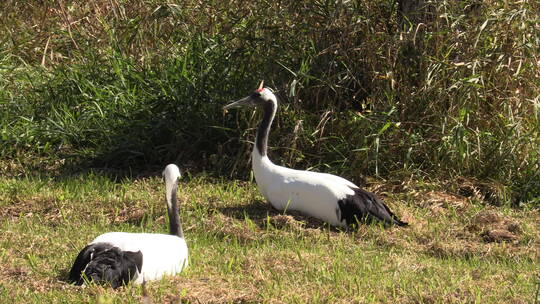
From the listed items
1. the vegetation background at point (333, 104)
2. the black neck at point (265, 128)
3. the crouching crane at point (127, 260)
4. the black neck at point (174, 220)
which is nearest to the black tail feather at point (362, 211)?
the vegetation background at point (333, 104)

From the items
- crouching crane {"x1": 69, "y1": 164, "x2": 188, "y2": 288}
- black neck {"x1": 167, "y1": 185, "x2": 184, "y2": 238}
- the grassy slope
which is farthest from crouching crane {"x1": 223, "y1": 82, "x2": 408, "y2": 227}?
crouching crane {"x1": 69, "y1": 164, "x2": 188, "y2": 288}

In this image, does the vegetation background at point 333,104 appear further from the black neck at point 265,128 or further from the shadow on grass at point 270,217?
the shadow on grass at point 270,217

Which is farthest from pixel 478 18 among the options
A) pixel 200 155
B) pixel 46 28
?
pixel 46 28

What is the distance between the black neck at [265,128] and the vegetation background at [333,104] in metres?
0.51

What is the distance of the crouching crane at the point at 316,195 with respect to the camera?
284 inches

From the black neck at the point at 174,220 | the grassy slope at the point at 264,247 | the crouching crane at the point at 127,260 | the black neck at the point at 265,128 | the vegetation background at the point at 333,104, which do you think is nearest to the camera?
the crouching crane at the point at 127,260

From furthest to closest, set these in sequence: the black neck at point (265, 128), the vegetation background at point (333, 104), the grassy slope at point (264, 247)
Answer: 1. the vegetation background at point (333, 104)
2. the black neck at point (265, 128)
3. the grassy slope at point (264, 247)

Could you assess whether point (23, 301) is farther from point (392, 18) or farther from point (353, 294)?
point (392, 18)

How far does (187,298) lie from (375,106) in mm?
3670

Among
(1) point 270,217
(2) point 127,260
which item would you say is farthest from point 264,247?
(2) point 127,260

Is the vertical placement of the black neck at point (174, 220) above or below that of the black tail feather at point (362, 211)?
above

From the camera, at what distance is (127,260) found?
5.38 meters

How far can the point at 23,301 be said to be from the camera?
207 inches

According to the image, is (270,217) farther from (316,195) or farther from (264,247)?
(264,247)
